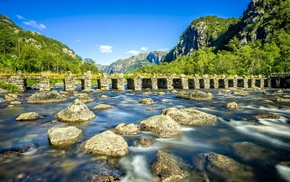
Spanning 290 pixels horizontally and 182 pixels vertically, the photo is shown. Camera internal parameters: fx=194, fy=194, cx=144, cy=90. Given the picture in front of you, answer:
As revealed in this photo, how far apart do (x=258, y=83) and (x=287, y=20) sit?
337 ft

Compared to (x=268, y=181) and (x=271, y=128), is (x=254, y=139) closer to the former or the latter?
(x=271, y=128)

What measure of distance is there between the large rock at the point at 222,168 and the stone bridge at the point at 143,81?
33.5 meters

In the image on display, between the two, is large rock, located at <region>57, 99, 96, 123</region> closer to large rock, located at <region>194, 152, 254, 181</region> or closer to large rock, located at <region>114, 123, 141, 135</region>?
large rock, located at <region>114, 123, 141, 135</region>

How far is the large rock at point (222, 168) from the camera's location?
5527 mm

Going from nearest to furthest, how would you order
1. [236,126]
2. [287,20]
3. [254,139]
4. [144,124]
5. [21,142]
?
[21,142], [254,139], [144,124], [236,126], [287,20]

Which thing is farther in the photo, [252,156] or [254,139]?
[254,139]

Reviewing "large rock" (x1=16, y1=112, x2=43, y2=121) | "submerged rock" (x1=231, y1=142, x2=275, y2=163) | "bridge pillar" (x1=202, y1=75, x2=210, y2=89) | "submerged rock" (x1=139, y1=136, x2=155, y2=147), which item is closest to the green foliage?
"large rock" (x1=16, y1=112, x2=43, y2=121)

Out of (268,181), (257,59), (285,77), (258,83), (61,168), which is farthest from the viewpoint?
(257,59)

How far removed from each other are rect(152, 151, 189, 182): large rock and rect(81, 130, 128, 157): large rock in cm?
143

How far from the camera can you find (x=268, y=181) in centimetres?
536

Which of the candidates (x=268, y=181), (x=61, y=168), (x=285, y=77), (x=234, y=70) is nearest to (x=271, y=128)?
(x=268, y=181)

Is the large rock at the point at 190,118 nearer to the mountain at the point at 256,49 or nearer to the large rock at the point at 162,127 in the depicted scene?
the large rock at the point at 162,127

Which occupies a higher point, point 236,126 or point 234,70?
point 234,70

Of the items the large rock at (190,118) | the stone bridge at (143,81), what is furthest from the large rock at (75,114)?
the stone bridge at (143,81)
